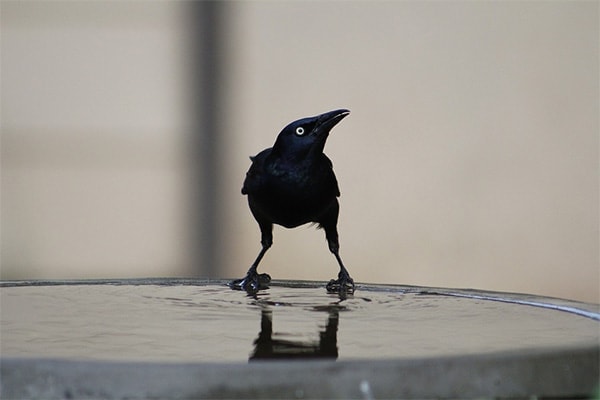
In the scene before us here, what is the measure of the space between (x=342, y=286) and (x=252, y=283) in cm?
26

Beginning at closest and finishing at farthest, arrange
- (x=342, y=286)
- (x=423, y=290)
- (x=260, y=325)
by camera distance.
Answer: (x=260, y=325) → (x=423, y=290) → (x=342, y=286)

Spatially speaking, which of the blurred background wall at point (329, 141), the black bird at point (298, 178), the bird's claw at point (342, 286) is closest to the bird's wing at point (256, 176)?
the black bird at point (298, 178)

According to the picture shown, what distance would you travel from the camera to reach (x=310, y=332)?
2.05 m

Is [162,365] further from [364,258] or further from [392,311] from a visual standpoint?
[364,258]

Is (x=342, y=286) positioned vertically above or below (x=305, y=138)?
below

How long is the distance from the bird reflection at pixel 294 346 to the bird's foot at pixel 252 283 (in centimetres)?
83

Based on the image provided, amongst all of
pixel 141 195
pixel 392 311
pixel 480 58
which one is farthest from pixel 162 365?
pixel 480 58

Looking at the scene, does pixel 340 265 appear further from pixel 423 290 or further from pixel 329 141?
pixel 329 141

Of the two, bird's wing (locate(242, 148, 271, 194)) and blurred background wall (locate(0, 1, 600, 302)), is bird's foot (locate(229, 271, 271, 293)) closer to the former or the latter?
bird's wing (locate(242, 148, 271, 194))

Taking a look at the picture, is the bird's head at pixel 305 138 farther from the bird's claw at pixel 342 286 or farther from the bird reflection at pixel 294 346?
the bird reflection at pixel 294 346

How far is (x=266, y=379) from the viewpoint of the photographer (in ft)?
4.45

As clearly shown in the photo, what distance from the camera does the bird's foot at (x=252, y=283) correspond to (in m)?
3.00

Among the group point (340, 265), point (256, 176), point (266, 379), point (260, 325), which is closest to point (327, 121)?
point (256, 176)

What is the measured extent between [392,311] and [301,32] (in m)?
4.37
